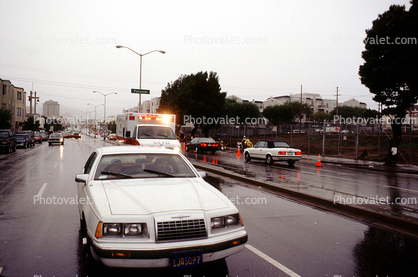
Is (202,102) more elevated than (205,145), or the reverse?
(202,102)

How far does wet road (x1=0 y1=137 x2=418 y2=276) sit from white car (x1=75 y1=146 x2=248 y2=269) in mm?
395

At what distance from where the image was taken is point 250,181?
11.0 m

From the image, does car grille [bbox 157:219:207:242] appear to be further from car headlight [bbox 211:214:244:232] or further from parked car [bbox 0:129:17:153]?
parked car [bbox 0:129:17:153]

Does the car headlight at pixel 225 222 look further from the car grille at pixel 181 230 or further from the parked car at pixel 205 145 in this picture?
the parked car at pixel 205 145

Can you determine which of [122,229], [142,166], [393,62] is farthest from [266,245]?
[393,62]

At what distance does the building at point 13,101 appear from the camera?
56438 millimetres

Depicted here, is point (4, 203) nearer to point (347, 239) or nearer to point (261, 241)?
point (261, 241)

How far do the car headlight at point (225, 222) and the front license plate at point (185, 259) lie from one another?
388 mm

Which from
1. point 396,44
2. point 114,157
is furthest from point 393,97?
point 114,157

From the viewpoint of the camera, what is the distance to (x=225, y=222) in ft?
12.2

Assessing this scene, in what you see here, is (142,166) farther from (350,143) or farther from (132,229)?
(350,143)

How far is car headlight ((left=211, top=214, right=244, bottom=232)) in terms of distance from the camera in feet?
12.0

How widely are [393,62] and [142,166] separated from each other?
1743 centimetres

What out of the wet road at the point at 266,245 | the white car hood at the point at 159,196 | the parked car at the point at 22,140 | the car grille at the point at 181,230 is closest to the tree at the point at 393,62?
the wet road at the point at 266,245
